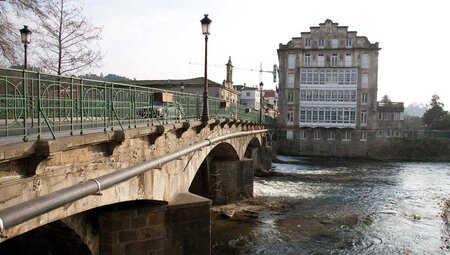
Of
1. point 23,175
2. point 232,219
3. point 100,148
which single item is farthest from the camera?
point 232,219

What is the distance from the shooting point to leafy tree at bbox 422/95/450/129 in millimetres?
69938

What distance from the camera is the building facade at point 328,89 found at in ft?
202

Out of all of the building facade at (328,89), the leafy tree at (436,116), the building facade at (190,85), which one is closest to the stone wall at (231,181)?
the building facade at (190,85)

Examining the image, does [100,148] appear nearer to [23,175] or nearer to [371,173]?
[23,175]

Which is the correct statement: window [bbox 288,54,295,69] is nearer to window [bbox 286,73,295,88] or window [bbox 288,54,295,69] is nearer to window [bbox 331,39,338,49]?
window [bbox 286,73,295,88]

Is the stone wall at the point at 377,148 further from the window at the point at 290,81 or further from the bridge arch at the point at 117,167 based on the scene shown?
the bridge arch at the point at 117,167

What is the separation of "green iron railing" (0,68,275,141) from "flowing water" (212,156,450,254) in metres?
6.67

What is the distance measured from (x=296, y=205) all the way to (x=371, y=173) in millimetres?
20846

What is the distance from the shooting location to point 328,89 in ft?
204

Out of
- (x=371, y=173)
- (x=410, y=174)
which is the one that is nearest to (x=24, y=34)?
(x=371, y=173)

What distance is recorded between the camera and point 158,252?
36.7 ft

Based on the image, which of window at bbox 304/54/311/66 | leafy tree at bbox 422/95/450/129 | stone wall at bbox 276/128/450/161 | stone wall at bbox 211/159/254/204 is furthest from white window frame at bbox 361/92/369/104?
stone wall at bbox 211/159/254/204

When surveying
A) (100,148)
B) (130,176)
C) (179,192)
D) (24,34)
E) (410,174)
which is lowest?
(410,174)

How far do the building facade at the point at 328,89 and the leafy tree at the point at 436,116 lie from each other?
16394mm
